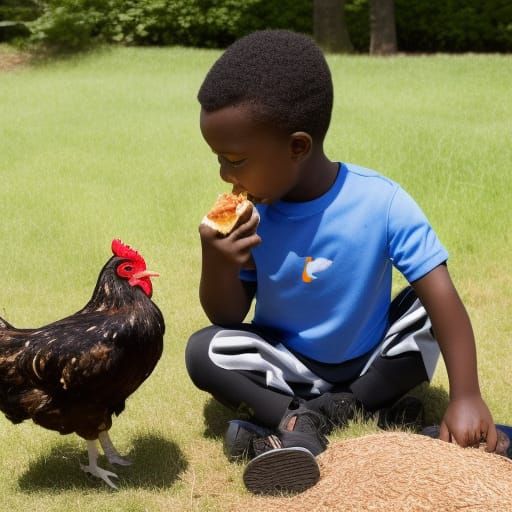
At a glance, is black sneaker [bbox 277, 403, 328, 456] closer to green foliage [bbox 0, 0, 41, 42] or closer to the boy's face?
the boy's face

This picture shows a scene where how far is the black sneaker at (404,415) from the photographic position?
13.5ft

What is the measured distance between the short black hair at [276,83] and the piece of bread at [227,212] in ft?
1.13

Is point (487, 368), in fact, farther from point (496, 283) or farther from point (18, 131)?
point (18, 131)

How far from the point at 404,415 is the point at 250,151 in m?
1.55

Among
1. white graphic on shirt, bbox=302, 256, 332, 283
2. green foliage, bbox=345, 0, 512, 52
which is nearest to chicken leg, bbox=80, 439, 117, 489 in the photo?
white graphic on shirt, bbox=302, 256, 332, 283

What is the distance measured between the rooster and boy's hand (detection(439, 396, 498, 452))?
4.05ft

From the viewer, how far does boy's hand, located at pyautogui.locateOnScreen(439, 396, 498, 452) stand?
3424 millimetres

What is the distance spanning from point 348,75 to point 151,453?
12.2 metres

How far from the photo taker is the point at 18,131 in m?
11.3

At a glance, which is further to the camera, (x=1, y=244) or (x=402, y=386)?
(x=1, y=244)

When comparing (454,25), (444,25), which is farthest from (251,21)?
(454,25)

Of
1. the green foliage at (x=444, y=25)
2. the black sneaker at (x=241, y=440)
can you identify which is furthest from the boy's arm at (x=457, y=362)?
the green foliage at (x=444, y=25)

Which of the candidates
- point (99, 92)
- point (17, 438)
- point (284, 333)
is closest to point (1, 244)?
point (17, 438)

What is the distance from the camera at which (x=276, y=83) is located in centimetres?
350
